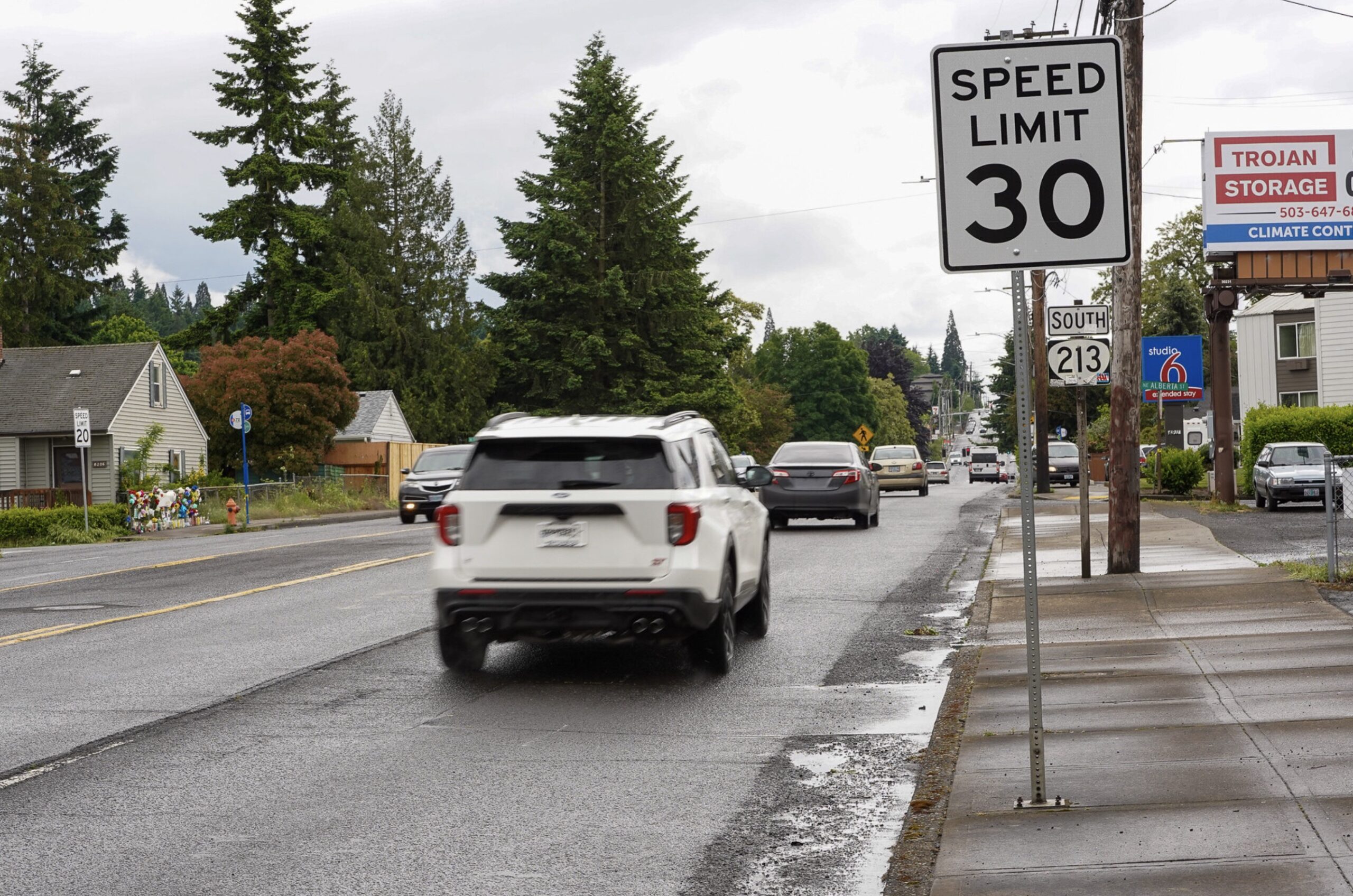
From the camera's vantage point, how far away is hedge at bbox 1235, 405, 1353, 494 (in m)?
35.8

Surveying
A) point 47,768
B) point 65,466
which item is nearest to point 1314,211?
point 47,768

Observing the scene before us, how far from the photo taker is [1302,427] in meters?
36.0

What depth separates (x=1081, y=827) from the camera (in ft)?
18.7

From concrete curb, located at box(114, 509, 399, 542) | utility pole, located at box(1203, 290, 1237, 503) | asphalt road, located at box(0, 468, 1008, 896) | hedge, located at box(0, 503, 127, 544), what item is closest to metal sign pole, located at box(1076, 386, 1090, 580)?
asphalt road, located at box(0, 468, 1008, 896)

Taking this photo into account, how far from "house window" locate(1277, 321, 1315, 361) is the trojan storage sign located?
2343cm

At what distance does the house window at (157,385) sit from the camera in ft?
171

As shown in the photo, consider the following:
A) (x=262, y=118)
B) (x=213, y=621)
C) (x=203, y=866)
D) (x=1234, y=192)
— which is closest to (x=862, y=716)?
(x=203, y=866)

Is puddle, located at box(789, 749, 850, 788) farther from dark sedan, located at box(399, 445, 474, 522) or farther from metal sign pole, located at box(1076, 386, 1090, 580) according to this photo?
dark sedan, located at box(399, 445, 474, 522)

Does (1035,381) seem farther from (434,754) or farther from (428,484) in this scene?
(434,754)

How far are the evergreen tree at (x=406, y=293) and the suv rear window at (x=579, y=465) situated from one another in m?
64.4

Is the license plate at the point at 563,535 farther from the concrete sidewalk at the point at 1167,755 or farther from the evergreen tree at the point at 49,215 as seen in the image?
the evergreen tree at the point at 49,215

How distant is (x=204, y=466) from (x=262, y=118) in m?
23.8

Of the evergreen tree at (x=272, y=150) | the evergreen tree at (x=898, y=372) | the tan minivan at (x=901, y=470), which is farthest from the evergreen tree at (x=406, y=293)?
the evergreen tree at (x=898, y=372)

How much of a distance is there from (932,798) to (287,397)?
162ft
